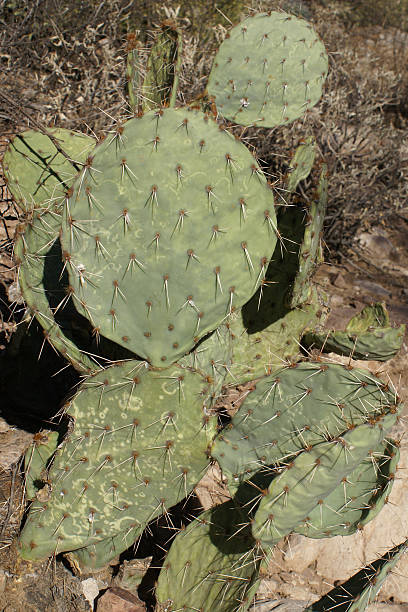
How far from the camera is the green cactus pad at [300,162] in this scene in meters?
2.86

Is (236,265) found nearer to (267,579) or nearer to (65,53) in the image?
(267,579)

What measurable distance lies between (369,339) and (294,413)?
0.74 meters

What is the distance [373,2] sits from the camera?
1023 cm

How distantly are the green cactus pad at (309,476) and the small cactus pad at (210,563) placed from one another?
10.1 inches

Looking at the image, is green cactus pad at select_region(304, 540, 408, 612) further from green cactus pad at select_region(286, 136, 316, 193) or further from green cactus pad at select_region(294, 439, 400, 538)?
green cactus pad at select_region(286, 136, 316, 193)

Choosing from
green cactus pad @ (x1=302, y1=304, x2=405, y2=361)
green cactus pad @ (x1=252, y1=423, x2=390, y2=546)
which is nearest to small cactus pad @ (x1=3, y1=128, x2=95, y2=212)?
green cactus pad @ (x1=302, y1=304, x2=405, y2=361)

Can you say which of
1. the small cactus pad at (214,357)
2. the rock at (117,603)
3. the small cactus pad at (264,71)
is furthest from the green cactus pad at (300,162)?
the rock at (117,603)

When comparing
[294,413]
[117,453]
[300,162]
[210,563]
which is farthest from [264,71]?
[210,563]

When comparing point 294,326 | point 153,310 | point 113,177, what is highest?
point 113,177

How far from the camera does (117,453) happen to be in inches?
79.2

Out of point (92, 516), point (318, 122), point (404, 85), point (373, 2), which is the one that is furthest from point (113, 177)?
point (373, 2)

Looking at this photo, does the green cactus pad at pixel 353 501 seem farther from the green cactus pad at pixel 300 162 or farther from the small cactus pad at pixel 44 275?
the green cactus pad at pixel 300 162

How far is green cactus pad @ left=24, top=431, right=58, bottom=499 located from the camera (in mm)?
2072

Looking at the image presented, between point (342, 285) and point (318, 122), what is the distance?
143cm
